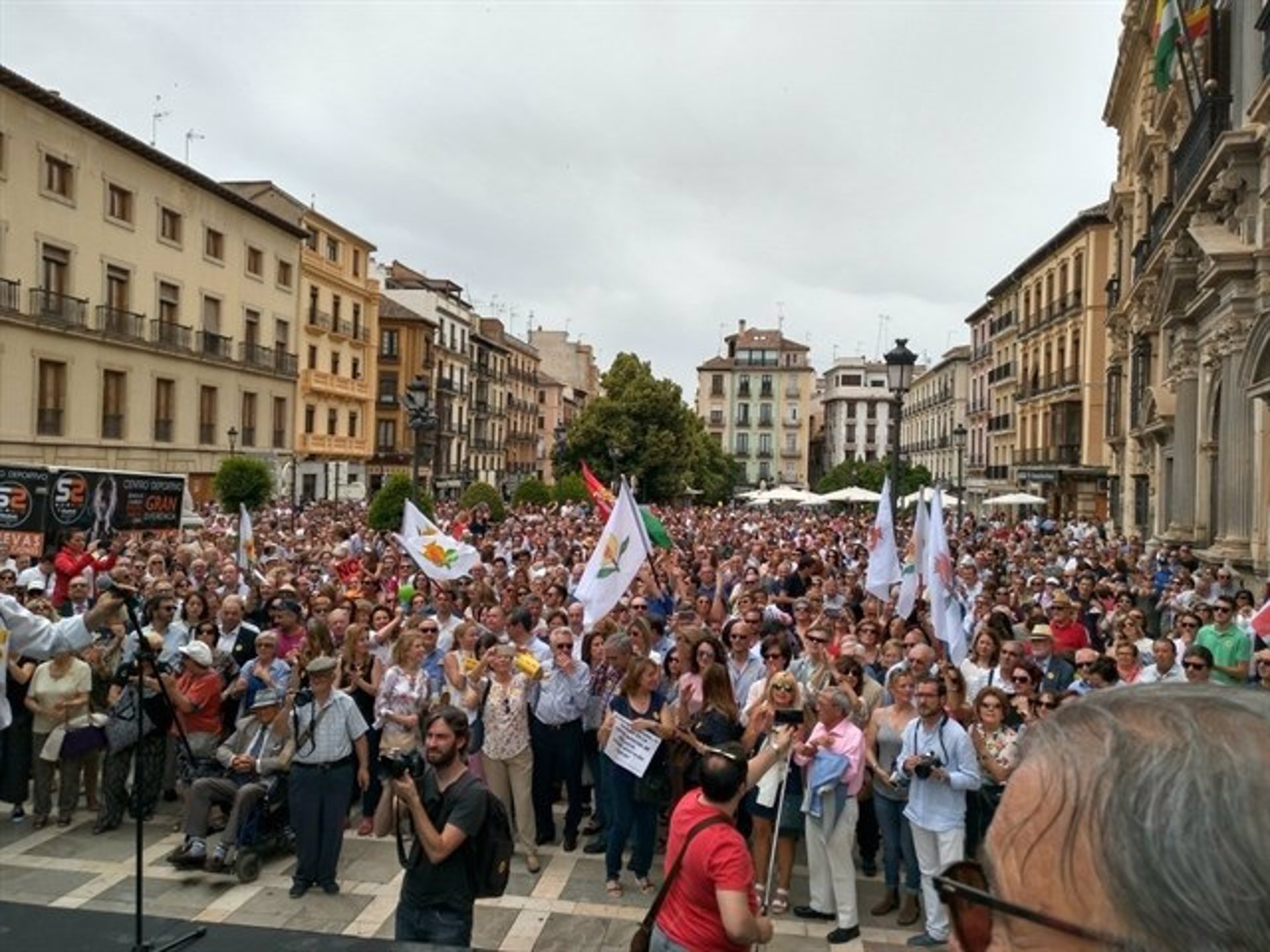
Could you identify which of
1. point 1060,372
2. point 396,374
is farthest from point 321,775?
point 396,374

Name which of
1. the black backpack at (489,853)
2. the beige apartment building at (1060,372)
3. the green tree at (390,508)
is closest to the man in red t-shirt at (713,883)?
the black backpack at (489,853)

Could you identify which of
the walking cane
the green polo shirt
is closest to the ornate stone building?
the green polo shirt

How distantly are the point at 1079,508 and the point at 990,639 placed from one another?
4146cm

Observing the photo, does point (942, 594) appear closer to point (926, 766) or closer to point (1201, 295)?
point (926, 766)

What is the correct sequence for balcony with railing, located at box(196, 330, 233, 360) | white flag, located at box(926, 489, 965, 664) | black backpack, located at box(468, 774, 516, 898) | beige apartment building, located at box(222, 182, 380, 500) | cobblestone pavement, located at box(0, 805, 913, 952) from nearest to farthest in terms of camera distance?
black backpack, located at box(468, 774, 516, 898)
cobblestone pavement, located at box(0, 805, 913, 952)
white flag, located at box(926, 489, 965, 664)
balcony with railing, located at box(196, 330, 233, 360)
beige apartment building, located at box(222, 182, 380, 500)

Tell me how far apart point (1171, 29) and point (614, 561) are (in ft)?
55.8

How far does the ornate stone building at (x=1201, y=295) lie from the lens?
15.8m

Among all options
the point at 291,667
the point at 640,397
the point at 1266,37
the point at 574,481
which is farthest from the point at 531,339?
the point at 291,667

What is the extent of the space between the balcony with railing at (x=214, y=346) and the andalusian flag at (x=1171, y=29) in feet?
109

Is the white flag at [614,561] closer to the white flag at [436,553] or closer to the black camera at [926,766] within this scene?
the white flag at [436,553]

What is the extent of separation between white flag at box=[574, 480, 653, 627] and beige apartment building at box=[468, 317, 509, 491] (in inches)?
2413

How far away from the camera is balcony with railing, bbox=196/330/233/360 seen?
3856 centimetres

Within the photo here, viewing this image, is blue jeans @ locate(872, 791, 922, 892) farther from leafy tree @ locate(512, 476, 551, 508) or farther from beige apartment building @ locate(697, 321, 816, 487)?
beige apartment building @ locate(697, 321, 816, 487)

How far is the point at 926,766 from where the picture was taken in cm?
589
